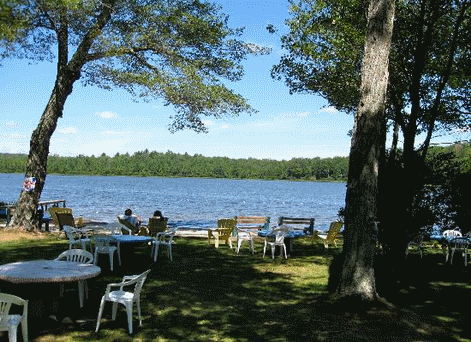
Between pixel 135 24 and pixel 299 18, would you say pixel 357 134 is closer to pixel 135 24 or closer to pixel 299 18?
pixel 299 18

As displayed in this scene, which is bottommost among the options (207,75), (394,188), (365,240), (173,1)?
(365,240)

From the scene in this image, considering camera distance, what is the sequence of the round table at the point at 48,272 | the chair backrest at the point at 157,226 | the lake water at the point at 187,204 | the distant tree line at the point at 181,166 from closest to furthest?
the round table at the point at 48,272 < the chair backrest at the point at 157,226 < the lake water at the point at 187,204 < the distant tree line at the point at 181,166

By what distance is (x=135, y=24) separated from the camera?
1581 centimetres

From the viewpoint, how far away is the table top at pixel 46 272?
6.11 metres

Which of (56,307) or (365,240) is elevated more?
(365,240)

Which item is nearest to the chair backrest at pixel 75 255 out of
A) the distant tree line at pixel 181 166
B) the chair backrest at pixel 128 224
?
the chair backrest at pixel 128 224

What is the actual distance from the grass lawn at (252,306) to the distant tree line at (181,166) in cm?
11382

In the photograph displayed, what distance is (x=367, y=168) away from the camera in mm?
7184

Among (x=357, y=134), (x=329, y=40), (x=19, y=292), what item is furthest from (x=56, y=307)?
(x=329, y=40)

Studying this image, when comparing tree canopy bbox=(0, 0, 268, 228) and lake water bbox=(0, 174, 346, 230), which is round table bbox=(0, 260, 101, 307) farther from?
lake water bbox=(0, 174, 346, 230)

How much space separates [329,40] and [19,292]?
32.2 feet

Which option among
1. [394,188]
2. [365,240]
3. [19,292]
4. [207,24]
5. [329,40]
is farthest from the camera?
[207,24]

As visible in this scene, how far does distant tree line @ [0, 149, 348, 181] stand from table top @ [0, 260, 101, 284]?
118 metres

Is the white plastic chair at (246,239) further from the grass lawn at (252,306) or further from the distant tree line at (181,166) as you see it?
the distant tree line at (181,166)
